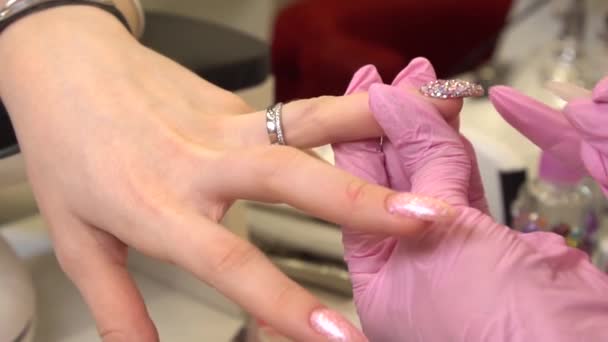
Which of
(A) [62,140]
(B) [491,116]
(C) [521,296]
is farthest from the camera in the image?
(B) [491,116]

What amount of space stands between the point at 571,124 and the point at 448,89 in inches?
2.8

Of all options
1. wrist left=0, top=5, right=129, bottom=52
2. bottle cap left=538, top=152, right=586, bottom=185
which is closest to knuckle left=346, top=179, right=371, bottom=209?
wrist left=0, top=5, right=129, bottom=52

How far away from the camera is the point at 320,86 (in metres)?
1.11

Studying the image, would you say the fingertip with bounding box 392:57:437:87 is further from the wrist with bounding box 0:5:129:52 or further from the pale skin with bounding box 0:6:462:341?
the wrist with bounding box 0:5:129:52

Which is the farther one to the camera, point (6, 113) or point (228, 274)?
point (6, 113)

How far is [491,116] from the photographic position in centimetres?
94

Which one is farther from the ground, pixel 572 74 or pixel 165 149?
pixel 165 149

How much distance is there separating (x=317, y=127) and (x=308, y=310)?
0.38 feet

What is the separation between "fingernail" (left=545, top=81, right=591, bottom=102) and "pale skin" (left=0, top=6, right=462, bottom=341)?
7 centimetres

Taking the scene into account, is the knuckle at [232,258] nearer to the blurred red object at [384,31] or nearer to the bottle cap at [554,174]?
the bottle cap at [554,174]

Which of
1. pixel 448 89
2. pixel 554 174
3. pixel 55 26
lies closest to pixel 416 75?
pixel 448 89

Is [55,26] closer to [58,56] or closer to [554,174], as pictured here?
[58,56]

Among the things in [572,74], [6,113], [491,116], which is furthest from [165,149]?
[572,74]

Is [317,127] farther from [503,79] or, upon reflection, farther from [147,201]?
[503,79]
